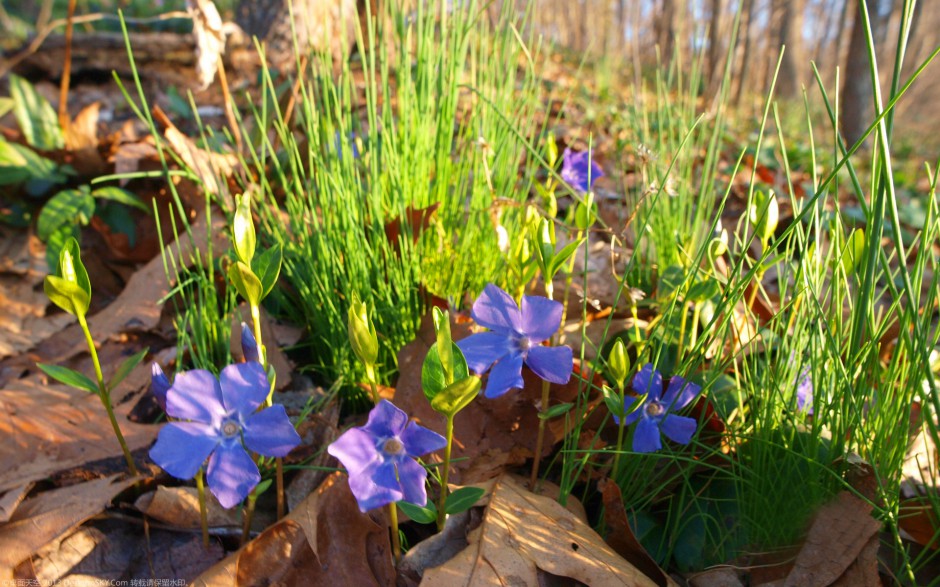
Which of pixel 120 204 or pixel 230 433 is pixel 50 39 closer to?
pixel 120 204

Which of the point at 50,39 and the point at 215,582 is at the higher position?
the point at 50,39

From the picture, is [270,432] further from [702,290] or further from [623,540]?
[702,290]

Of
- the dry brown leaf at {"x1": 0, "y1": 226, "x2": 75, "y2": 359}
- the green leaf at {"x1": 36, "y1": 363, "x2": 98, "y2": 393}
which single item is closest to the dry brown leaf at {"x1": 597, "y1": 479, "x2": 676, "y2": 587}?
the green leaf at {"x1": 36, "y1": 363, "x2": 98, "y2": 393}

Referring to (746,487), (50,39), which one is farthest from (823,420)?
(50,39)

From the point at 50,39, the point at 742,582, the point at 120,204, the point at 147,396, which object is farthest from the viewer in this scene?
the point at 50,39

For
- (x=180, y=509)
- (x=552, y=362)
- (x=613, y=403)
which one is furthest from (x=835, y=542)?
(x=180, y=509)

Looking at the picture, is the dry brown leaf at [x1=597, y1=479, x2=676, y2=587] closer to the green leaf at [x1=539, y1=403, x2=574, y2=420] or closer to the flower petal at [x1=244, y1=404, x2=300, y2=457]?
the green leaf at [x1=539, y1=403, x2=574, y2=420]

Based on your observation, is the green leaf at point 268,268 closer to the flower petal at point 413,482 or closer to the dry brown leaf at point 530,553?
the flower petal at point 413,482

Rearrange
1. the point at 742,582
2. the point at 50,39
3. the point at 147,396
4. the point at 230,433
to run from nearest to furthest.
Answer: the point at 230,433
the point at 742,582
the point at 147,396
the point at 50,39
